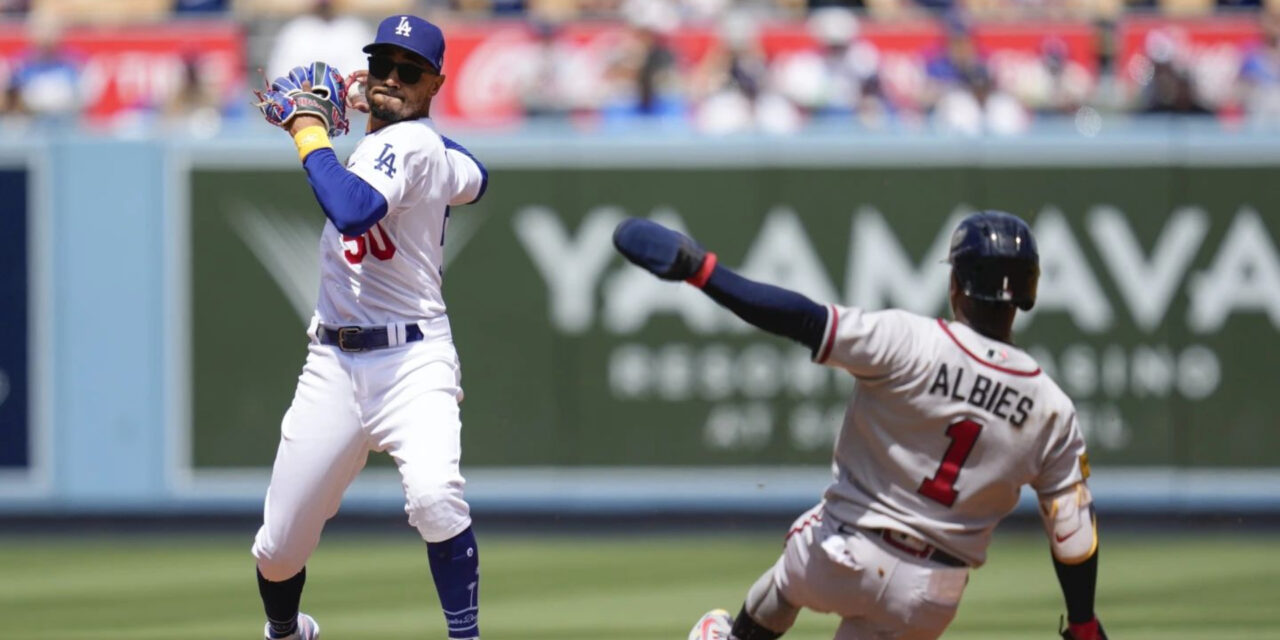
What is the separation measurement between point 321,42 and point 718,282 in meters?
9.44

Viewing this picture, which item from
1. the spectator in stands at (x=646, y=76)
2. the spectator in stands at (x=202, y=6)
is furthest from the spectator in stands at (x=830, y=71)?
the spectator in stands at (x=202, y=6)

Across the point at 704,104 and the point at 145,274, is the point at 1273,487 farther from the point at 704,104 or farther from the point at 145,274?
the point at 145,274

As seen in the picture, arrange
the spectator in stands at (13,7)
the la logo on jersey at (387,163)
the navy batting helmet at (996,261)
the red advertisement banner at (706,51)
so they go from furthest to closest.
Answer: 1. the spectator in stands at (13,7)
2. the red advertisement banner at (706,51)
3. the la logo on jersey at (387,163)
4. the navy batting helmet at (996,261)

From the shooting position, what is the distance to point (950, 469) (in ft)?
16.2

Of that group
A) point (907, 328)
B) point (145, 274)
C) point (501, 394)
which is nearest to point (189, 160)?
point (145, 274)

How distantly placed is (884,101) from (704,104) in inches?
52.5

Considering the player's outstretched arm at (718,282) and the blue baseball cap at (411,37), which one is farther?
the blue baseball cap at (411,37)

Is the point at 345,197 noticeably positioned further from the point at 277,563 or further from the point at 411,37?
the point at 277,563

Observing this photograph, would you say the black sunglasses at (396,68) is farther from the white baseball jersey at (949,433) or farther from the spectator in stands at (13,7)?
the spectator in stands at (13,7)

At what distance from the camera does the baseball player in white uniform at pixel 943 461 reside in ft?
16.0

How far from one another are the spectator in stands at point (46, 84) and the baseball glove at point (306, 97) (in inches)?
331

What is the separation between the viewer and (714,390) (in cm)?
1197

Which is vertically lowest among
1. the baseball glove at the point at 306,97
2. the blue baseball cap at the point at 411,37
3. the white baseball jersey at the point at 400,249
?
the white baseball jersey at the point at 400,249

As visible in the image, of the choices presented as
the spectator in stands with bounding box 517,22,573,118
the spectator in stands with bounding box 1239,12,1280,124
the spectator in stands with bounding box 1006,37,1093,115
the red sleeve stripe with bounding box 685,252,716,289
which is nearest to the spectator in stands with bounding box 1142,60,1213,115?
the spectator in stands with bounding box 1006,37,1093,115
